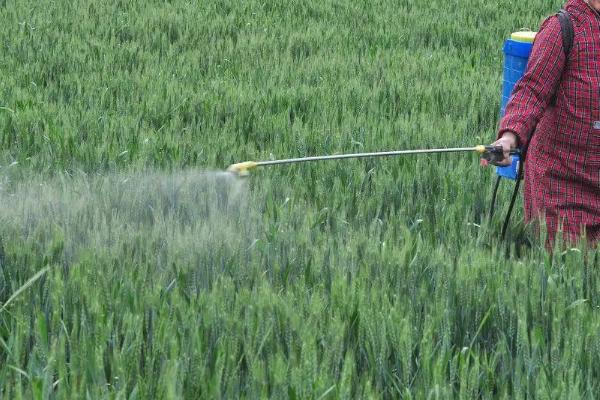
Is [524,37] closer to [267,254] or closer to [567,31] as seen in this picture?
[567,31]

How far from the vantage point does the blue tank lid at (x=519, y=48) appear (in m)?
4.10

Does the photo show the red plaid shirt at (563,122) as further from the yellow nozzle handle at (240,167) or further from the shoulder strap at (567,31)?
the yellow nozzle handle at (240,167)

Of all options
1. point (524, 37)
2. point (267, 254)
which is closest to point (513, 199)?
point (524, 37)

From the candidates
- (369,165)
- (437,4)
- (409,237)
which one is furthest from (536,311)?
(437,4)

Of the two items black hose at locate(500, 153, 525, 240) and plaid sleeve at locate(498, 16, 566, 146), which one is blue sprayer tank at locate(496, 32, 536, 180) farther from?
plaid sleeve at locate(498, 16, 566, 146)

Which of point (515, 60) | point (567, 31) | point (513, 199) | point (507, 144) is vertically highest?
point (567, 31)

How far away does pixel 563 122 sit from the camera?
3.69 meters

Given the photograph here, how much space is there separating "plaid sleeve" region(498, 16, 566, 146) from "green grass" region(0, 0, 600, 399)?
34 cm

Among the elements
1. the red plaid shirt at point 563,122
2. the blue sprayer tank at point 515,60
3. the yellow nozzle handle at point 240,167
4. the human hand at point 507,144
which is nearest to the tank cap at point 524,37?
the blue sprayer tank at point 515,60

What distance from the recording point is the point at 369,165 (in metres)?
4.98

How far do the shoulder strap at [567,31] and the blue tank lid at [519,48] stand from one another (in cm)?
44

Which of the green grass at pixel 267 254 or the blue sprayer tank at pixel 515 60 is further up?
the blue sprayer tank at pixel 515 60

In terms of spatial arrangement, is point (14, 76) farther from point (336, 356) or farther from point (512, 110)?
point (336, 356)

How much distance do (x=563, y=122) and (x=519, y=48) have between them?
1.69ft
